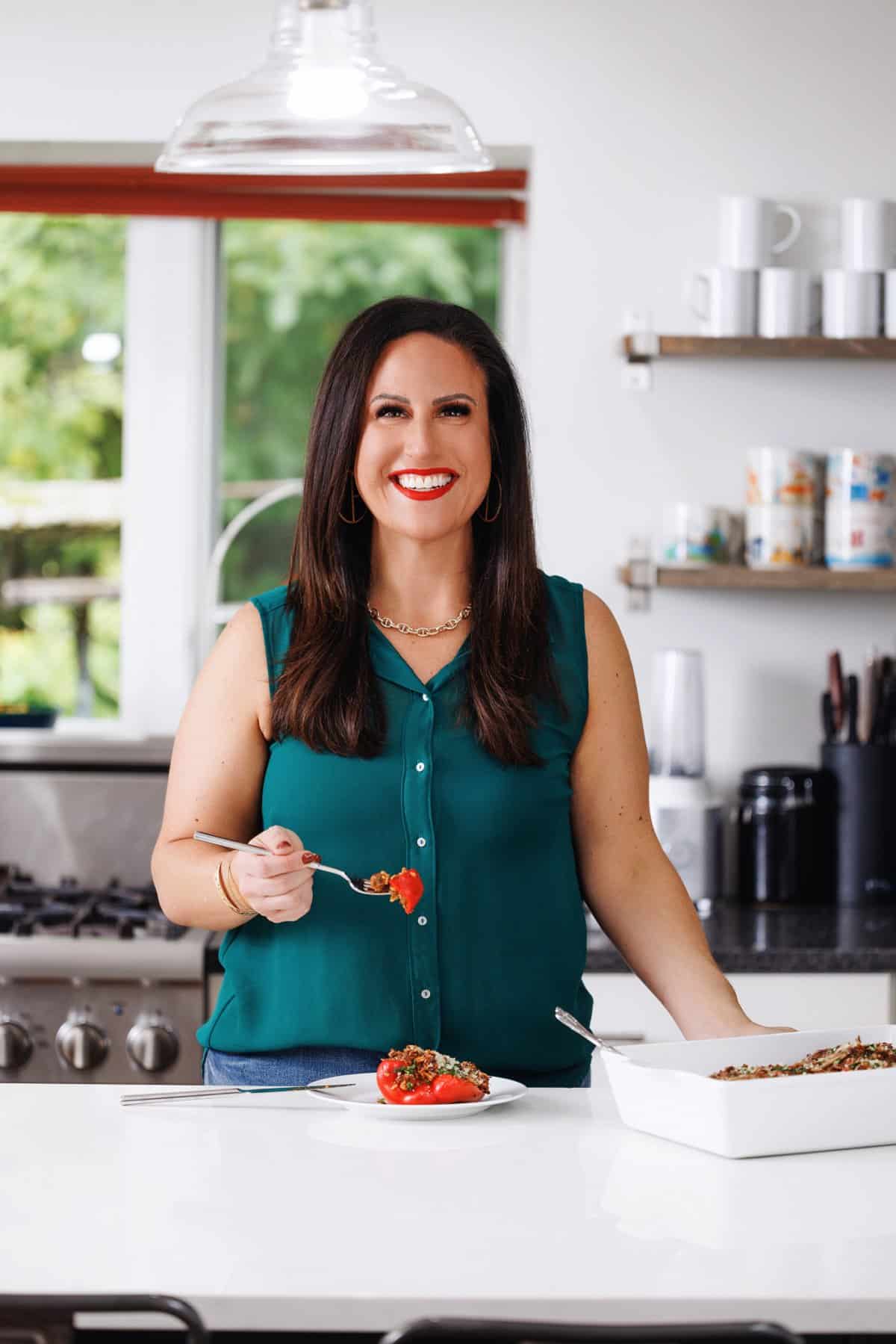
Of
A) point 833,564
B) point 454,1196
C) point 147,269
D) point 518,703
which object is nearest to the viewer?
point 454,1196

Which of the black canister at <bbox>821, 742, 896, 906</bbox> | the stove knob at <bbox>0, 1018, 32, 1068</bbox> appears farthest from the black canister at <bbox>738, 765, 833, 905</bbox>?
the stove knob at <bbox>0, 1018, 32, 1068</bbox>

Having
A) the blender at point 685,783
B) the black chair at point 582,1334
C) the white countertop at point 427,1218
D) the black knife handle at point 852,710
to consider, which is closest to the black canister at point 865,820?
the black knife handle at point 852,710

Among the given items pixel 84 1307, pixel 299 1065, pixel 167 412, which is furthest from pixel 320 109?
pixel 167 412

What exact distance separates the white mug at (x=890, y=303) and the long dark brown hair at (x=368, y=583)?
132 cm

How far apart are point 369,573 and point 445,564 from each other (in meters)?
0.08

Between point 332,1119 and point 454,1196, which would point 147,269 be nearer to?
point 332,1119

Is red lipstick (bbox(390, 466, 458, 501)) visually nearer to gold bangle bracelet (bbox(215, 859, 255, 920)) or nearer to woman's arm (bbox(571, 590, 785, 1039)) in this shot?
woman's arm (bbox(571, 590, 785, 1039))

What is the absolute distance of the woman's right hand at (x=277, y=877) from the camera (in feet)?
4.78

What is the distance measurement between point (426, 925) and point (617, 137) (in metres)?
1.87

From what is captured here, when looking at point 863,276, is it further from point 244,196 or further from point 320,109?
point 320,109

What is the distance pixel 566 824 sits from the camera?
67.5 inches

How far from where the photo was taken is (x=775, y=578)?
289 cm

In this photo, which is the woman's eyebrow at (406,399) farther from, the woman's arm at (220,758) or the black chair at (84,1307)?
the black chair at (84,1307)

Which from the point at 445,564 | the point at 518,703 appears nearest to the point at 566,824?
the point at 518,703
